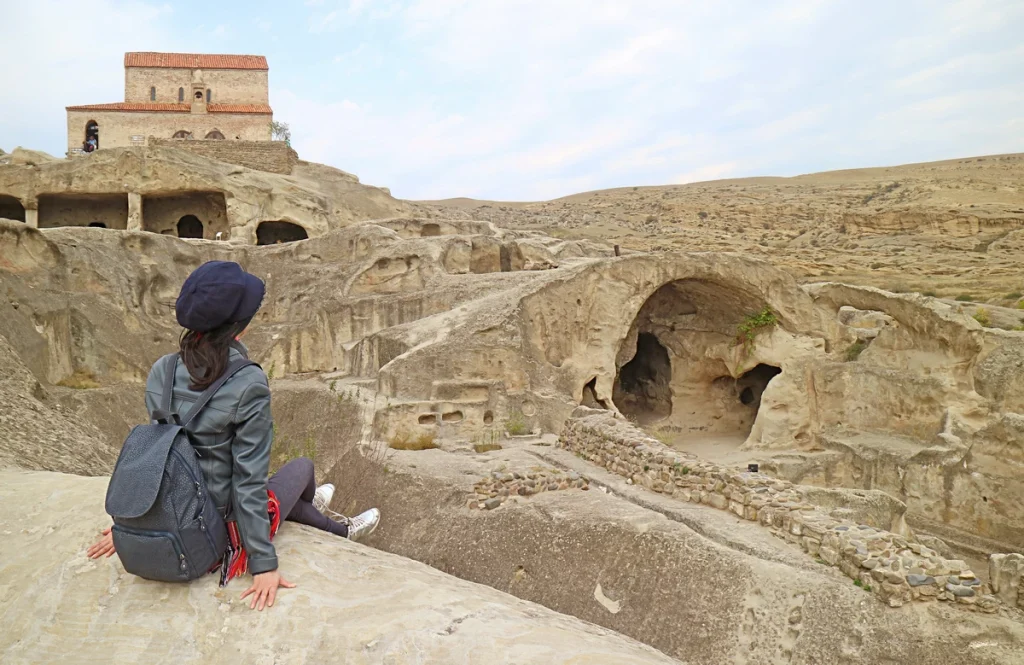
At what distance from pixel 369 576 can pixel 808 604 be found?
4.06 m

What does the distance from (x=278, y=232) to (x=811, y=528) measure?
69.9 feet

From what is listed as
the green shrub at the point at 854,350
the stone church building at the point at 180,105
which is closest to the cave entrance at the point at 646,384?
the green shrub at the point at 854,350

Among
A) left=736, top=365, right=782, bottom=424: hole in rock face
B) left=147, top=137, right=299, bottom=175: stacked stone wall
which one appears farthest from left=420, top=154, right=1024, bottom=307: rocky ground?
left=147, top=137, right=299, bottom=175: stacked stone wall

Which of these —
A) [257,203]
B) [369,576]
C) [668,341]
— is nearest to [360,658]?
[369,576]

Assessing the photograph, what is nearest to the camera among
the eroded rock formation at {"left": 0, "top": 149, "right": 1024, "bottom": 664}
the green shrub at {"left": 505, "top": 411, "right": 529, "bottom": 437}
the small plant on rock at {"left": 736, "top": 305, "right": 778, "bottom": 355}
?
the eroded rock formation at {"left": 0, "top": 149, "right": 1024, "bottom": 664}

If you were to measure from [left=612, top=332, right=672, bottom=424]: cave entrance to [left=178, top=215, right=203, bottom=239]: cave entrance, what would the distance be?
15.0m

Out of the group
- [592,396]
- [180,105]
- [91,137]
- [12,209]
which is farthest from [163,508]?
[91,137]

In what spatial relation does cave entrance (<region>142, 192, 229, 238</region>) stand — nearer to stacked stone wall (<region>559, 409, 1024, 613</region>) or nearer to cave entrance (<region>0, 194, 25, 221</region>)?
cave entrance (<region>0, 194, 25, 221</region>)

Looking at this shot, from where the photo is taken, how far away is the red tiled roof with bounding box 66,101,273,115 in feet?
86.1

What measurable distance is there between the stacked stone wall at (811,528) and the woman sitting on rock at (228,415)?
4.78m

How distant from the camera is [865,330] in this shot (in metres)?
14.7

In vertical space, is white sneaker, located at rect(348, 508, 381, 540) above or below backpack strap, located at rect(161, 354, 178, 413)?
below

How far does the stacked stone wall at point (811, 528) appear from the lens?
5328 mm

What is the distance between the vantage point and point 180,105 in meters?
27.5
